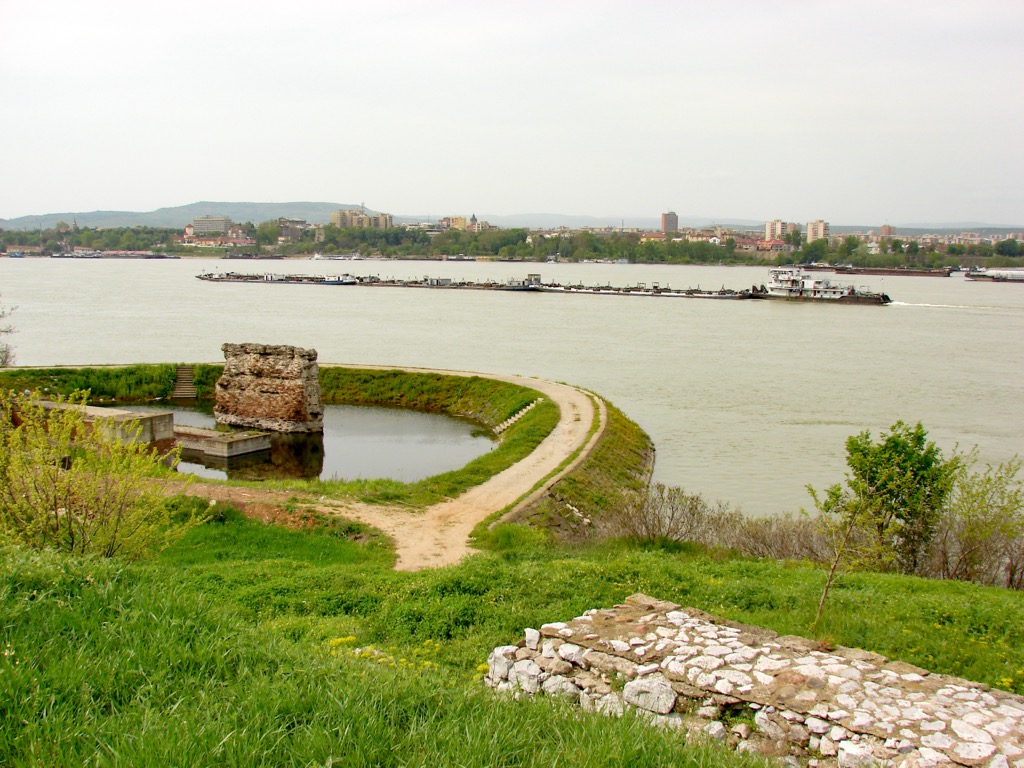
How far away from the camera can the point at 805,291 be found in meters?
109

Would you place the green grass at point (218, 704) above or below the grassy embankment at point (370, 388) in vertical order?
above

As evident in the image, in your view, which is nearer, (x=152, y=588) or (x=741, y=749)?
(x=741, y=749)

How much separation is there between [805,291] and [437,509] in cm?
10023

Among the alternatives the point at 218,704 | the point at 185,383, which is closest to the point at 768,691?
the point at 218,704

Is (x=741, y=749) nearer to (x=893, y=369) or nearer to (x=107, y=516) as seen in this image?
(x=107, y=516)

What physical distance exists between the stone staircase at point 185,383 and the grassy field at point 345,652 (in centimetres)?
2748

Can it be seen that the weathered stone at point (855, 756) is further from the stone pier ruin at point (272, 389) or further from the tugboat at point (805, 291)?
the tugboat at point (805, 291)

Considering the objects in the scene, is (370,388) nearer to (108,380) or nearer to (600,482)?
(108,380)

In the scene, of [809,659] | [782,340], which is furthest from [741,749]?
[782,340]

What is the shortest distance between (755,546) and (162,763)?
1486 centimetres

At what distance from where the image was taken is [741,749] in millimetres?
6316

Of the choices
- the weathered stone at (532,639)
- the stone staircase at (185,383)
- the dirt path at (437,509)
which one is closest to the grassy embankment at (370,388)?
the stone staircase at (185,383)

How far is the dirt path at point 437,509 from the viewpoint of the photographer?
53.0ft

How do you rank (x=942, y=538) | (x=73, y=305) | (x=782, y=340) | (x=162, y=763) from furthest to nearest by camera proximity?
(x=73, y=305), (x=782, y=340), (x=942, y=538), (x=162, y=763)
